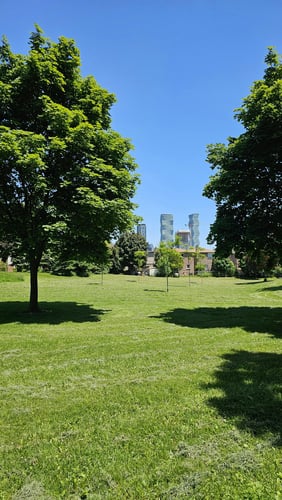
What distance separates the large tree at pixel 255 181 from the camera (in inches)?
463

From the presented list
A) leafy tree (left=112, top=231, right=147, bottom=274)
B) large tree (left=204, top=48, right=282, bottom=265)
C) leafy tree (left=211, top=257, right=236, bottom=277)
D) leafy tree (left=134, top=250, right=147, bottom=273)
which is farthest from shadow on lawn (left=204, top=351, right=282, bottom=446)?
leafy tree (left=211, top=257, right=236, bottom=277)

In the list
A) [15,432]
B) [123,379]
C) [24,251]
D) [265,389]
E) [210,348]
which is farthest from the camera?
[24,251]

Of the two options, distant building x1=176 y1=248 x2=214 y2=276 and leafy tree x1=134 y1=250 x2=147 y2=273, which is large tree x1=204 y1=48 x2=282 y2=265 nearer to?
leafy tree x1=134 y1=250 x2=147 y2=273

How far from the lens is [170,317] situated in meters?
12.3

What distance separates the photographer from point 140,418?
401 cm

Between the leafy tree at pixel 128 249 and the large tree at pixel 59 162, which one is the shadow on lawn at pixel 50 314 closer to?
the large tree at pixel 59 162

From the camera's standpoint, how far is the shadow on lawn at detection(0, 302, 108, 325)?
11156 mm

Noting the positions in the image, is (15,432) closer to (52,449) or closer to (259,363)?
(52,449)

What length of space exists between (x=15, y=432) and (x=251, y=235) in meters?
10.2

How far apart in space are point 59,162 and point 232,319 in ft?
30.5

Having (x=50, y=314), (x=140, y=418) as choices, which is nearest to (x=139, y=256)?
(x=50, y=314)

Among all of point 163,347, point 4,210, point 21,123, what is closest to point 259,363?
point 163,347

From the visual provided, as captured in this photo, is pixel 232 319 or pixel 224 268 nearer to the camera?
pixel 232 319

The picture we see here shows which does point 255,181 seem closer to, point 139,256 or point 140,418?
point 140,418
